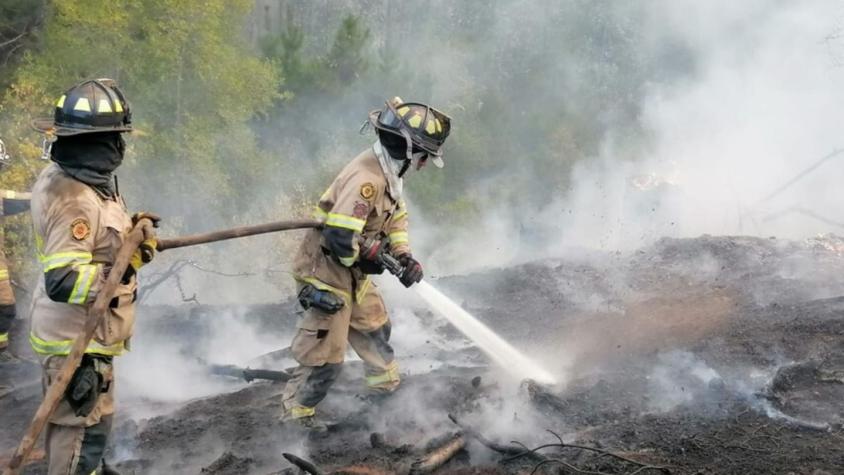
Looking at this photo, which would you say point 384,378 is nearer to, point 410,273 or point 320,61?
point 410,273

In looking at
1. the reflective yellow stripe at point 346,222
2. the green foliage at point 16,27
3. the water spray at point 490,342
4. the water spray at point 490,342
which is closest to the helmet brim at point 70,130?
the reflective yellow stripe at point 346,222

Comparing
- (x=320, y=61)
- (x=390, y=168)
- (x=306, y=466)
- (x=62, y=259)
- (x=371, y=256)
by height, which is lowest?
(x=306, y=466)

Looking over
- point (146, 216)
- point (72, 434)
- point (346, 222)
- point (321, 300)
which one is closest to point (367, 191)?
point (346, 222)

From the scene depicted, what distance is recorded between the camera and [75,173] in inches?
141

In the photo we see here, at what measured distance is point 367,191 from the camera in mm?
4824

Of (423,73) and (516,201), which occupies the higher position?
(423,73)

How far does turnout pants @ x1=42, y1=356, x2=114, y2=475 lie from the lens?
11.9ft

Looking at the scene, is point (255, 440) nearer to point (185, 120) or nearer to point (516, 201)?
point (185, 120)

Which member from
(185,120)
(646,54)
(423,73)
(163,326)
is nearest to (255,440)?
(163,326)

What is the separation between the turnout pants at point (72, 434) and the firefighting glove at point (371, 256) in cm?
182

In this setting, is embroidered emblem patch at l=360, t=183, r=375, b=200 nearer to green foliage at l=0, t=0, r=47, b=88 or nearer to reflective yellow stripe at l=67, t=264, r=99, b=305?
reflective yellow stripe at l=67, t=264, r=99, b=305

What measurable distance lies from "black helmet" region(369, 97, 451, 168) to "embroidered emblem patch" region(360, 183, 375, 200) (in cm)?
36

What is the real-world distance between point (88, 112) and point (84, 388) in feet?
4.39

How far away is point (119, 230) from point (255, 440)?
7.09ft
